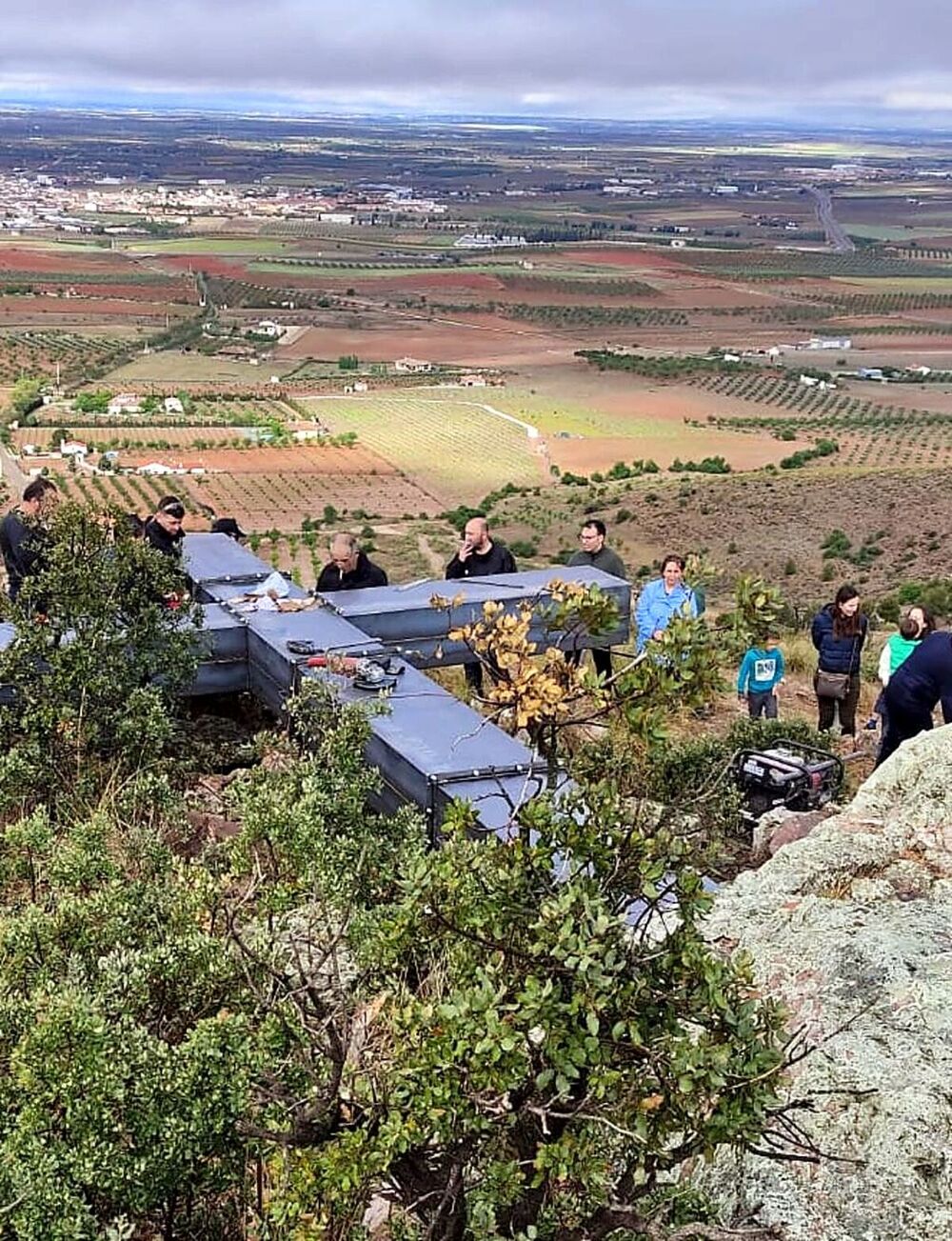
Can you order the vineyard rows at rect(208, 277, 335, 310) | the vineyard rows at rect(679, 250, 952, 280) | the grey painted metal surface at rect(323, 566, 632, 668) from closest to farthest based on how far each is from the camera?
1. the grey painted metal surface at rect(323, 566, 632, 668)
2. the vineyard rows at rect(208, 277, 335, 310)
3. the vineyard rows at rect(679, 250, 952, 280)

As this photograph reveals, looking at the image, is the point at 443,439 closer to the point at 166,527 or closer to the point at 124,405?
the point at 124,405

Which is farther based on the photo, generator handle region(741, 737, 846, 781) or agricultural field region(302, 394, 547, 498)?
agricultural field region(302, 394, 547, 498)

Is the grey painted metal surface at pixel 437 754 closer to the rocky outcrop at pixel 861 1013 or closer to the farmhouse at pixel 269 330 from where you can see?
the rocky outcrop at pixel 861 1013

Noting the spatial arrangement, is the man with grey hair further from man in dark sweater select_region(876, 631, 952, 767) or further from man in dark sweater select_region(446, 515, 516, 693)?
man in dark sweater select_region(876, 631, 952, 767)

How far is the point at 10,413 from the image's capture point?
71.3 meters

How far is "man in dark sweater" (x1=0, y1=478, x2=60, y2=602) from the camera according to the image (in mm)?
5843

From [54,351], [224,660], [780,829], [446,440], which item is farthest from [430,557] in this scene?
[54,351]

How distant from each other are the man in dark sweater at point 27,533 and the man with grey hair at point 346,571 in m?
1.47

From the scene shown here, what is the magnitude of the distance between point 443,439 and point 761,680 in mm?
60933

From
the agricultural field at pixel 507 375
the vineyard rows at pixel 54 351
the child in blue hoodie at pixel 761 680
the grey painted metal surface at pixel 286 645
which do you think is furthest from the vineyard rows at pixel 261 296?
the grey painted metal surface at pixel 286 645

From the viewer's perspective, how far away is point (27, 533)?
7480mm

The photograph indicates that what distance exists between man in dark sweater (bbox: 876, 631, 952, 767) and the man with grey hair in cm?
276

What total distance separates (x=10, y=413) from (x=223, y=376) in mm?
19191

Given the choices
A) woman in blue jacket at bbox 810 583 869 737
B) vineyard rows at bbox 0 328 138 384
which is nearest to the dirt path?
woman in blue jacket at bbox 810 583 869 737
